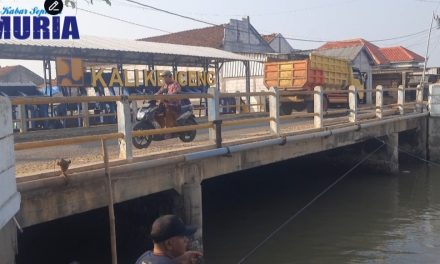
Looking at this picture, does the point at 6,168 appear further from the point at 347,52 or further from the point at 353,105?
the point at 347,52

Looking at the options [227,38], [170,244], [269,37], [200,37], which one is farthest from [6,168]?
[269,37]

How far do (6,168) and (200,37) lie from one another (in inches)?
1401

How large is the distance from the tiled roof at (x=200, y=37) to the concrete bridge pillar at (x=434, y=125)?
20.8 meters

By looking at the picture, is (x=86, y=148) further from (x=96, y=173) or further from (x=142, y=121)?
(x=96, y=173)

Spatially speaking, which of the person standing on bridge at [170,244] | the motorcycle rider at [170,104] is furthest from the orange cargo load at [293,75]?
the person standing on bridge at [170,244]

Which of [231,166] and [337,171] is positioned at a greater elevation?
[231,166]

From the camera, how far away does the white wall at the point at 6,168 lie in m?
3.11

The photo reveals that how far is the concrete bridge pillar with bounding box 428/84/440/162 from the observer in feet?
53.9

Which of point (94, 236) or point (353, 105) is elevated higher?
point (353, 105)

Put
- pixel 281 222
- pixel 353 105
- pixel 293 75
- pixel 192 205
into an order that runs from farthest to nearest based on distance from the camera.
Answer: pixel 293 75 → pixel 353 105 → pixel 281 222 → pixel 192 205

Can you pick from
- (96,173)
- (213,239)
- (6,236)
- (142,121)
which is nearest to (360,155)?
(213,239)

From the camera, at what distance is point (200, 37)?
124 feet

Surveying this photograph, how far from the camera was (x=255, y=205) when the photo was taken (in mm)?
11305

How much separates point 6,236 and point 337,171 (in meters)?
12.0
